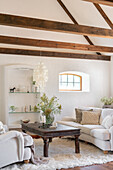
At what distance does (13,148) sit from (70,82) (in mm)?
4674

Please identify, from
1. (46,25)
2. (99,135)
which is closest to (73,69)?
(99,135)

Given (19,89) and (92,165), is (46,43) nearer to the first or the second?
(19,89)

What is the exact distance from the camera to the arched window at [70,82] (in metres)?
8.98

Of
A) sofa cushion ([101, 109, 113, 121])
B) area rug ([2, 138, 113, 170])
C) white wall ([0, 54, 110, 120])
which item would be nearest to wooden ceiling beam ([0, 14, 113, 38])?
sofa cushion ([101, 109, 113, 121])

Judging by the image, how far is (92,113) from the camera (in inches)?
281

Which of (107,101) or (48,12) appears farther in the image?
(107,101)

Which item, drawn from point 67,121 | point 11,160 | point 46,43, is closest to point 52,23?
point 46,43

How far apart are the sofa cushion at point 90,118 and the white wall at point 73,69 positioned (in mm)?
1543

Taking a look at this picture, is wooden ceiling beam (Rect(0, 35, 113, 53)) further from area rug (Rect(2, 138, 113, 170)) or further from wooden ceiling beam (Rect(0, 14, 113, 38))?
area rug (Rect(2, 138, 113, 170))

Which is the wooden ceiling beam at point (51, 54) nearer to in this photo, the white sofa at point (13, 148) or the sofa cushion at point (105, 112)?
the sofa cushion at point (105, 112)

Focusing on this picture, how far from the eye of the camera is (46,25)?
5.18 meters

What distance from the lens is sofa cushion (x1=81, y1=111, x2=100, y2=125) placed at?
22.9 ft

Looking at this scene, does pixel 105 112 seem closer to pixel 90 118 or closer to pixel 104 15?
pixel 90 118

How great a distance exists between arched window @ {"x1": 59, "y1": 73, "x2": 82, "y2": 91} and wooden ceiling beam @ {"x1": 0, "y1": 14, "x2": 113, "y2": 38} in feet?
10.7
